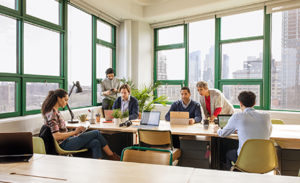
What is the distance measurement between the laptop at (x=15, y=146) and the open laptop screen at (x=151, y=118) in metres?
1.79

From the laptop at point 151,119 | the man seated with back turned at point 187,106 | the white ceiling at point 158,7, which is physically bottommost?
the laptop at point 151,119

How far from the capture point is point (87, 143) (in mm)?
3051

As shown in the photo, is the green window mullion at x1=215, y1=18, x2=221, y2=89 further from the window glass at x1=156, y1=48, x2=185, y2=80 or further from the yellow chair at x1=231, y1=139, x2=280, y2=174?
the yellow chair at x1=231, y1=139, x2=280, y2=174

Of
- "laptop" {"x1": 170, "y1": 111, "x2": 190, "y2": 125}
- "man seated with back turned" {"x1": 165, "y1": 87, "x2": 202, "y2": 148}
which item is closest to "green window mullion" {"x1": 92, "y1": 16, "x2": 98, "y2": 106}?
"man seated with back turned" {"x1": 165, "y1": 87, "x2": 202, "y2": 148}

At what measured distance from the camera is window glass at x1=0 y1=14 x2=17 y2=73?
348 centimetres

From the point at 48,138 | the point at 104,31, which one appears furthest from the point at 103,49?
the point at 48,138

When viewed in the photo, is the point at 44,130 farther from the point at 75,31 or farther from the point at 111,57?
the point at 111,57

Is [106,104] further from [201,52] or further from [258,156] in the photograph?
[258,156]

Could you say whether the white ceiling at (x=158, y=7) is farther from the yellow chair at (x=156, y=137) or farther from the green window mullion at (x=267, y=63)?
the yellow chair at (x=156, y=137)

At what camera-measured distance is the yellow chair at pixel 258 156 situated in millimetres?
2150

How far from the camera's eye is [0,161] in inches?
69.0

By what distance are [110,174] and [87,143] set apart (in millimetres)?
1653

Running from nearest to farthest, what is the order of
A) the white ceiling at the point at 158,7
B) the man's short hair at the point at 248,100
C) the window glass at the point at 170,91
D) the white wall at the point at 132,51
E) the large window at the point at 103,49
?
the man's short hair at the point at 248,100
the white ceiling at the point at 158,7
the large window at the point at 103,49
the white wall at the point at 132,51
the window glass at the point at 170,91

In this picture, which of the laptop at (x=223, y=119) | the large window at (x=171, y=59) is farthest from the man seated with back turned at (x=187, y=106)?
the large window at (x=171, y=59)
